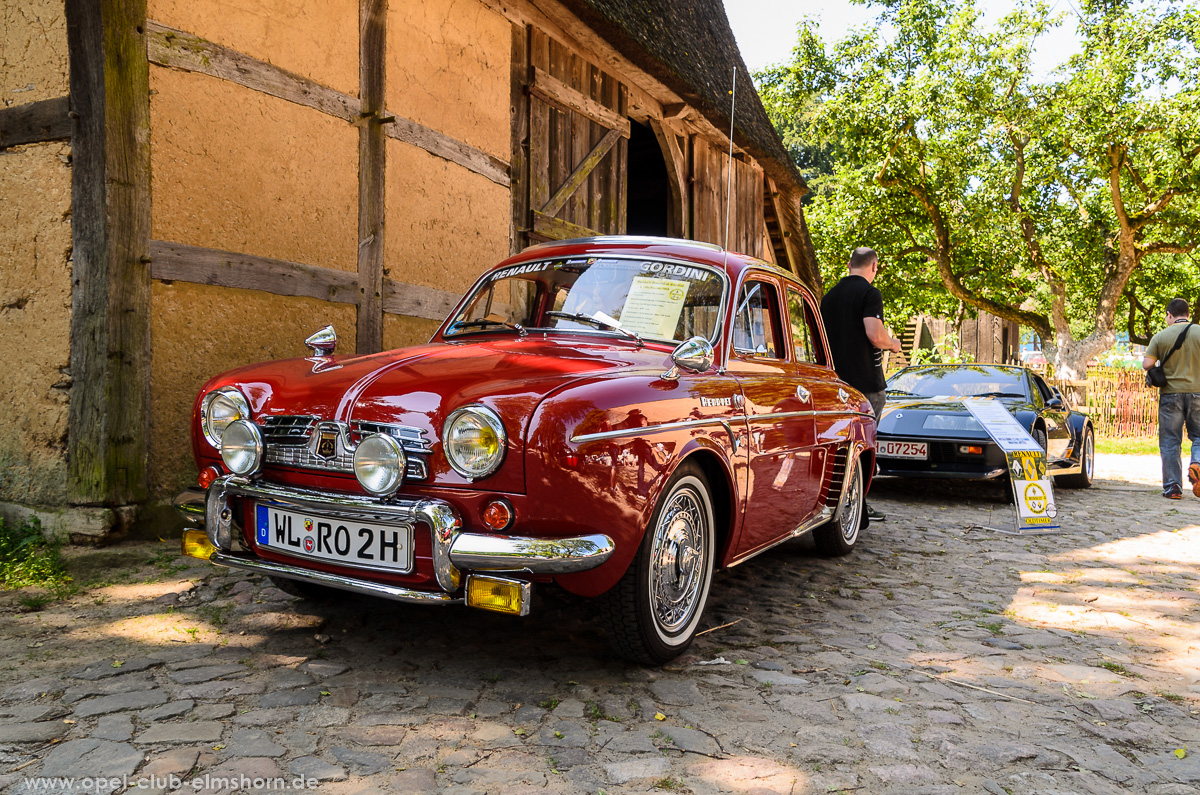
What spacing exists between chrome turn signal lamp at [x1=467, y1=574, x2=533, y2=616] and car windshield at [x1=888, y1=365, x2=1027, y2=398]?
24.5 feet

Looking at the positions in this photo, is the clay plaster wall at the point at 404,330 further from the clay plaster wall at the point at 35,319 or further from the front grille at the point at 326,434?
the front grille at the point at 326,434

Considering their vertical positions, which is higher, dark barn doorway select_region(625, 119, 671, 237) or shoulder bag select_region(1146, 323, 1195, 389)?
dark barn doorway select_region(625, 119, 671, 237)

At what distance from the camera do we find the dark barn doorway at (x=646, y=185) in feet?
41.2

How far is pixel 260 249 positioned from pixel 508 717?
3846 mm

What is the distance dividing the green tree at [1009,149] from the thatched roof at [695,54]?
6995mm

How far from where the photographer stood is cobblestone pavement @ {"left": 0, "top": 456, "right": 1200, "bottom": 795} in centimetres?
244

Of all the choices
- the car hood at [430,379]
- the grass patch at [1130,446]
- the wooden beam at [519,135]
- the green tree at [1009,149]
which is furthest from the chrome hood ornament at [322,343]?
the green tree at [1009,149]

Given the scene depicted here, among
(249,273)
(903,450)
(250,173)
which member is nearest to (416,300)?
(249,273)

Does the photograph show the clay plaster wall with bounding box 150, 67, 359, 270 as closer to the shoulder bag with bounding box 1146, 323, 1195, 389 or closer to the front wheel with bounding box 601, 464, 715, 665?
the front wheel with bounding box 601, 464, 715, 665

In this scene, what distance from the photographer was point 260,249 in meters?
5.50

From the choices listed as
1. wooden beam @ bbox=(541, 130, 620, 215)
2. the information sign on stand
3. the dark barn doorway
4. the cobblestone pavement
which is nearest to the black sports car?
the information sign on stand

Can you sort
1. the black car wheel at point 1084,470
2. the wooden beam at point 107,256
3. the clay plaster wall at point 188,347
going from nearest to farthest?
the wooden beam at point 107,256, the clay plaster wall at point 188,347, the black car wheel at point 1084,470

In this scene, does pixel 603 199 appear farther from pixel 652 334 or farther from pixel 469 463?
pixel 469 463

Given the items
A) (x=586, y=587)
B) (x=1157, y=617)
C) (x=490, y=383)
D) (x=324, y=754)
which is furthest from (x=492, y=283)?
(x=1157, y=617)
